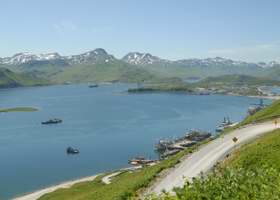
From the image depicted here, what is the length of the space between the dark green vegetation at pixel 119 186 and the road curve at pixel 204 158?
1.47 metres

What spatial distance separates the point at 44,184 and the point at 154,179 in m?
52.6

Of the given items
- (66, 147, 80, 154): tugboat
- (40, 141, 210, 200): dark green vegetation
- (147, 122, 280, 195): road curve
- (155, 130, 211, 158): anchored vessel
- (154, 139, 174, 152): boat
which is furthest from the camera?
(154, 139, 174, 152): boat

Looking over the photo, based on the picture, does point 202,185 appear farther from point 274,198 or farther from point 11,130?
point 11,130

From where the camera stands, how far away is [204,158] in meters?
55.0

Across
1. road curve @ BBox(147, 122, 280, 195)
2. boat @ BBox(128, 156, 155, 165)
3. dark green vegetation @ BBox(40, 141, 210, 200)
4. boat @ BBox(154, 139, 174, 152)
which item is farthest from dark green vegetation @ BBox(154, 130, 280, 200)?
boat @ BBox(154, 139, 174, 152)

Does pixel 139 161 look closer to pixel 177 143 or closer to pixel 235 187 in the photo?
pixel 177 143

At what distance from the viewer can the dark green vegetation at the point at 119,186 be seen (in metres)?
48.7

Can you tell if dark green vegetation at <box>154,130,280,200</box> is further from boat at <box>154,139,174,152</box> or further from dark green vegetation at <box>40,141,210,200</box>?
boat at <box>154,139,174,152</box>

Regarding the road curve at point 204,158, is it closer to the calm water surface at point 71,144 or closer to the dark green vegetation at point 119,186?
the dark green vegetation at point 119,186

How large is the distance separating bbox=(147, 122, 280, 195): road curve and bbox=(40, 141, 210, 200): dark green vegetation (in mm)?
1469

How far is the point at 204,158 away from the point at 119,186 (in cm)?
1130

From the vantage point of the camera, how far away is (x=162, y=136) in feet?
514

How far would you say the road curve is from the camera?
4731 centimetres

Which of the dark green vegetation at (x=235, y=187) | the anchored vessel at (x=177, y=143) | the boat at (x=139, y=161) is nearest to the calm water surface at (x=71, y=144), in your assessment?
the boat at (x=139, y=161)
